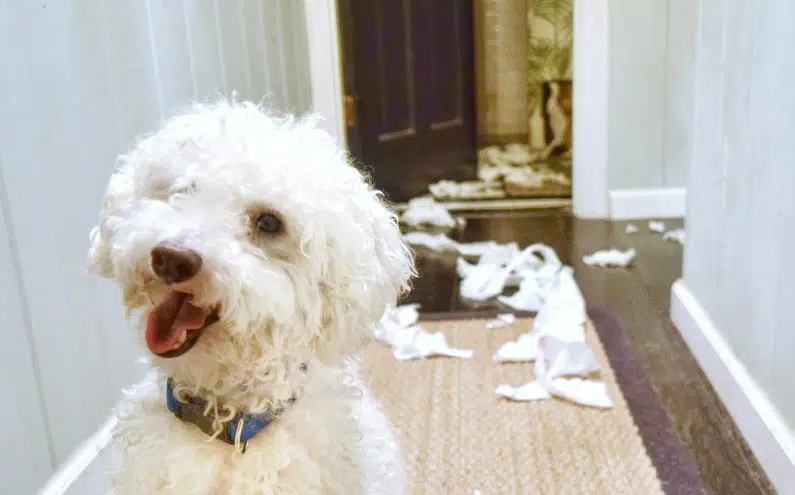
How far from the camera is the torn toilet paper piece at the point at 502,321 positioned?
248 cm

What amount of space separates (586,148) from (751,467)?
2163 millimetres

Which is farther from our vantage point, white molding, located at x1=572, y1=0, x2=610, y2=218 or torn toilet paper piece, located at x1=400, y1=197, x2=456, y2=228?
torn toilet paper piece, located at x1=400, y1=197, x2=456, y2=228

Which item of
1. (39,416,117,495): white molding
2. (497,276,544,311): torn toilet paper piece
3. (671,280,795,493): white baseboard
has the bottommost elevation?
(497,276,544,311): torn toilet paper piece

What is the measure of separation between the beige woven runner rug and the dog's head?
73cm

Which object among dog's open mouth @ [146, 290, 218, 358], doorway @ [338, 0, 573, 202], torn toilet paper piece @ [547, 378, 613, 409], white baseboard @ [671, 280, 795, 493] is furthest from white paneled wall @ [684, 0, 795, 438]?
doorway @ [338, 0, 573, 202]

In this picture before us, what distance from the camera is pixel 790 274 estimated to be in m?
1.50

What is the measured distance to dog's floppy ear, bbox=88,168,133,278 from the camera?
1.10 m

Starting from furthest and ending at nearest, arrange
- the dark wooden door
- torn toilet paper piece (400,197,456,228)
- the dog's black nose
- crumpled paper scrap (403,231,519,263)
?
the dark wooden door, torn toilet paper piece (400,197,456,228), crumpled paper scrap (403,231,519,263), the dog's black nose

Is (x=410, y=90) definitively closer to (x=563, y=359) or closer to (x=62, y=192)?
(x=563, y=359)

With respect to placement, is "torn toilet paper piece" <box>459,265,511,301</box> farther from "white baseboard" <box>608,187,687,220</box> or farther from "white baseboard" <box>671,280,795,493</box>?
"white baseboard" <box>608,187,687,220</box>

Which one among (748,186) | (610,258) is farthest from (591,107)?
(748,186)

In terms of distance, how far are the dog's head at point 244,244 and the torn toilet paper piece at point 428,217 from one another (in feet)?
8.48

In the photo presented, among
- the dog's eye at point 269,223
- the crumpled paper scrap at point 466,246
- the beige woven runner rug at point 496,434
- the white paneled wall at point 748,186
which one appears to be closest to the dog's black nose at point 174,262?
the dog's eye at point 269,223

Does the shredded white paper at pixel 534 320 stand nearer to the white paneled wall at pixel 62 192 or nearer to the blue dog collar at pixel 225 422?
the white paneled wall at pixel 62 192
